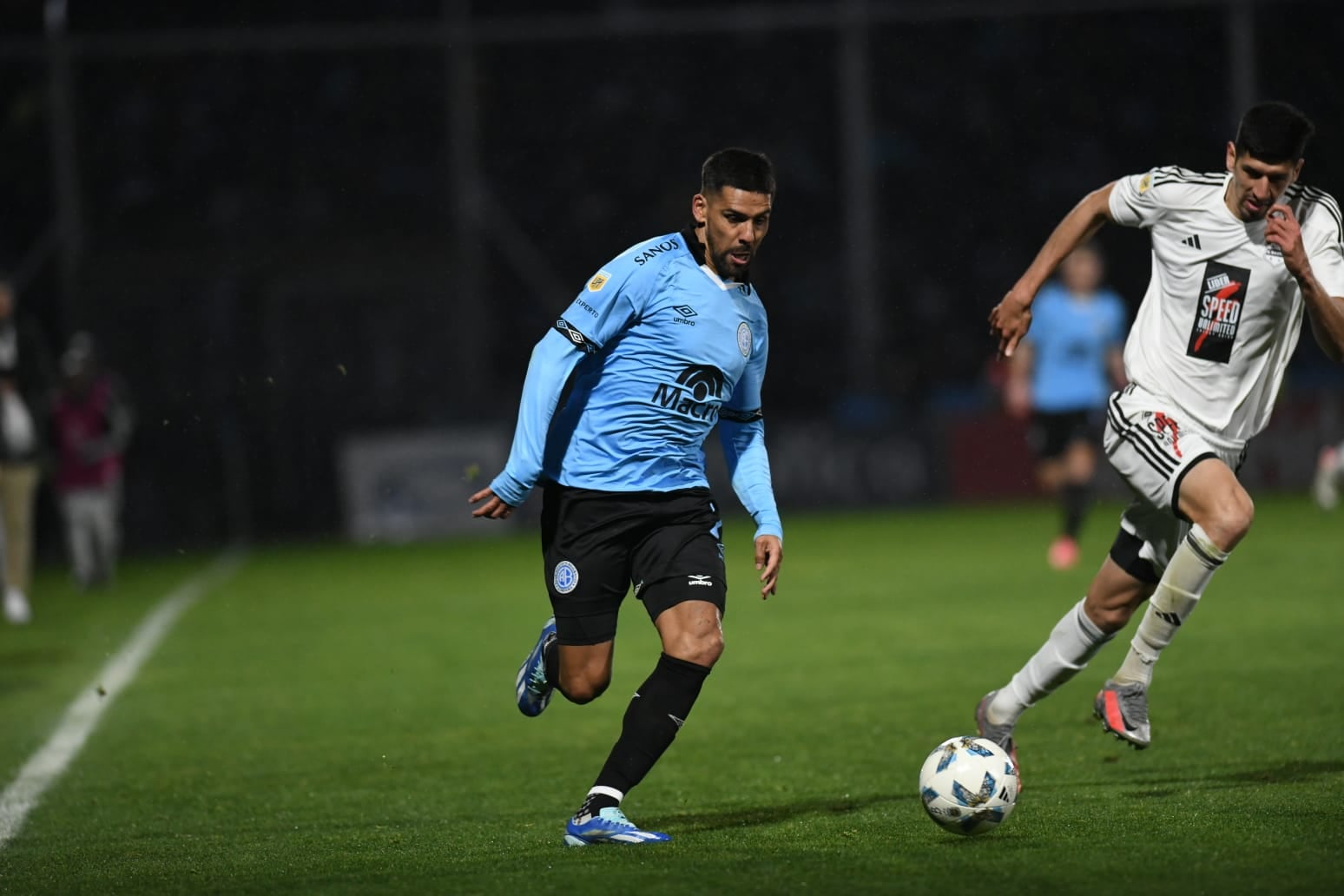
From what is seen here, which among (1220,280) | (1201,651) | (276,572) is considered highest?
(1220,280)

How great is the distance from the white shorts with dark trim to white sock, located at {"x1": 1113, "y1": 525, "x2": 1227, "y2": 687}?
0.33ft

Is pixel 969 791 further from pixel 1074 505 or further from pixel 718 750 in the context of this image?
pixel 1074 505

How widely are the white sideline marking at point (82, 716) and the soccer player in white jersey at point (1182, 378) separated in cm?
331

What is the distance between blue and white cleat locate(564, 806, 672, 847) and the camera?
493cm

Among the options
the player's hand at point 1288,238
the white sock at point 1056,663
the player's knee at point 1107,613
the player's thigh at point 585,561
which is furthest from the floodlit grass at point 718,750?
the player's hand at point 1288,238

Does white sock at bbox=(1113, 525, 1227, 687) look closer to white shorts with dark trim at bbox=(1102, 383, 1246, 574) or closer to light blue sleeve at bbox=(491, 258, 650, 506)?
white shorts with dark trim at bbox=(1102, 383, 1246, 574)

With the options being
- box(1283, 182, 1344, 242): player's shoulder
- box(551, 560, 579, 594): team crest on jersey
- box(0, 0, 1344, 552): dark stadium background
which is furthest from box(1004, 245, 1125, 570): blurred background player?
box(551, 560, 579, 594): team crest on jersey

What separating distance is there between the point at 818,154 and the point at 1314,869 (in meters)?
20.4

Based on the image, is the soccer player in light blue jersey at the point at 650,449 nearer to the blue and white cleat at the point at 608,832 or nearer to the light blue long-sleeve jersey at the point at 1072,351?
the blue and white cleat at the point at 608,832

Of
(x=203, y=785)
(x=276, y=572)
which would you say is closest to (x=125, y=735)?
(x=203, y=785)

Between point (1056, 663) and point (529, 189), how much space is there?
60.8 feet

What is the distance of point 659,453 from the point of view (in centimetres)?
540

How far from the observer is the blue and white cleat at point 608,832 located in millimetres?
4934

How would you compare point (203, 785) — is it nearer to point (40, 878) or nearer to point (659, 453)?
Answer: point (40, 878)
